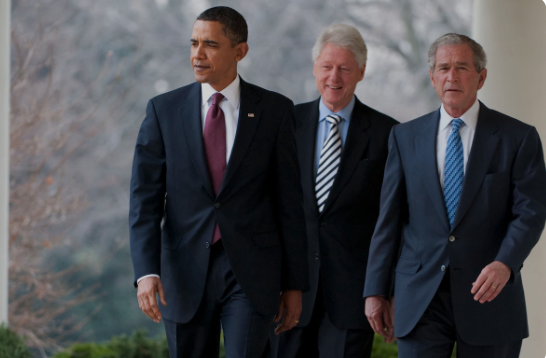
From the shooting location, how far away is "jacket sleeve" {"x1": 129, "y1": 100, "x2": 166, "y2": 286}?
2.88 m

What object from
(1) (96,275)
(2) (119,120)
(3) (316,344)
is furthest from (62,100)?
(3) (316,344)

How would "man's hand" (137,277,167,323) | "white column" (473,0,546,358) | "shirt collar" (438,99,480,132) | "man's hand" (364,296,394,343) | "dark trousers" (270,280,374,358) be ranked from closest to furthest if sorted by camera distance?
"man's hand" (137,277,167,323) → "shirt collar" (438,99,480,132) → "man's hand" (364,296,394,343) → "dark trousers" (270,280,374,358) → "white column" (473,0,546,358)

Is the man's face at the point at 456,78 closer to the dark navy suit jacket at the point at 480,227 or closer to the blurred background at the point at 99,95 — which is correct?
the dark navy suit jacket at the point at 480,227

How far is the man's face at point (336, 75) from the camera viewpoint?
3850 mm

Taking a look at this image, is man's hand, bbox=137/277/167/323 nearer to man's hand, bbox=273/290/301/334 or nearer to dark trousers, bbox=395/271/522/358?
man's hand, bbox=273/290/301/334

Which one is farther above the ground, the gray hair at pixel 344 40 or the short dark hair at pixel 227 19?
the gray hair at pixel 344 40

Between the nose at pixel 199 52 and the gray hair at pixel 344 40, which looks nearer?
the nose at pixel 199 52

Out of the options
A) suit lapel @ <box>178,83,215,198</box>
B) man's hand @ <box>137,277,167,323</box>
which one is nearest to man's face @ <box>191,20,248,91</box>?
suit lapel @ <box>178,83,215,198</box>

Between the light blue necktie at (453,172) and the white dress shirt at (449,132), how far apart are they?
0.02m

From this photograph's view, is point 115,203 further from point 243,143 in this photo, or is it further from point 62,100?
point 243,143

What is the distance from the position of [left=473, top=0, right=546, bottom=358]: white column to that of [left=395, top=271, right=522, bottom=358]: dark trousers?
2.25 metres

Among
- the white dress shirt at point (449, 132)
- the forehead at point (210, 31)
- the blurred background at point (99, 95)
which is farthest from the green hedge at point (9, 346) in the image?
the white dress shirt at point (449, 132)

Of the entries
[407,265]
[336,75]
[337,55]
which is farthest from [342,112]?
[407,265]

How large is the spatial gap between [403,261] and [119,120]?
3.93 meters
